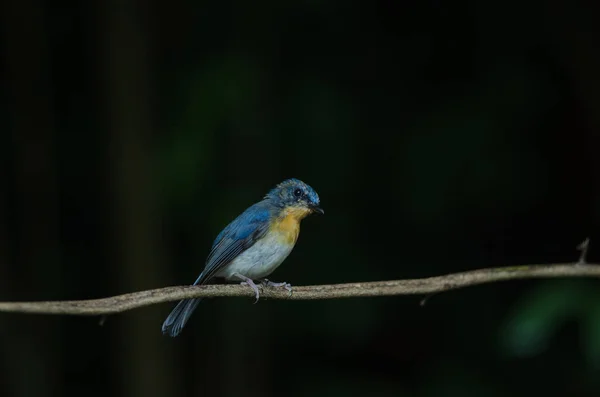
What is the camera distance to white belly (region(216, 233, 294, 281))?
3.82 m

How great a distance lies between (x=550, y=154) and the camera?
5320 millimetres

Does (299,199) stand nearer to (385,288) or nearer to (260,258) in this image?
(260,258)

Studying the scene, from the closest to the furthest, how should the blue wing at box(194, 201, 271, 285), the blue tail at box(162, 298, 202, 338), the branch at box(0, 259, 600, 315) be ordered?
1. the branch at box(0, 259, 600, 315)
2. the blue tail at box(162, 298, 202, 338)
3. the blue wing at box(194, 201, 271, 285)

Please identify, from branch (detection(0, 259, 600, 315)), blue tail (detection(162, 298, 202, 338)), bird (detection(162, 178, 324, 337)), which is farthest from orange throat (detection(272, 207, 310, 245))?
branch (detection(0, 259, 600, 315))

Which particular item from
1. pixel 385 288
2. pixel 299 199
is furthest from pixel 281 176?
pixel 385 288

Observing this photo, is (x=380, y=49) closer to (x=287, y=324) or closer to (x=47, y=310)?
(x=287, y=324)

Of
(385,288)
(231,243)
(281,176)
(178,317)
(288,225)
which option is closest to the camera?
(385,288)

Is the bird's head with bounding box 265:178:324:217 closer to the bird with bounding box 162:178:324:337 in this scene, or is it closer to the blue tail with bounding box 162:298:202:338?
the bird with bounding box 162:178:324:337

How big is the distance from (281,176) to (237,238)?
4.90 feet

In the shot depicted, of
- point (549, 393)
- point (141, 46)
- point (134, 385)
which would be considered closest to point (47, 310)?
point (134, 385)

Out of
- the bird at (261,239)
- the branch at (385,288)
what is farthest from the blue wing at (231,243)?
the branch at (385,288)

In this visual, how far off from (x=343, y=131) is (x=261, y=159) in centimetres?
56

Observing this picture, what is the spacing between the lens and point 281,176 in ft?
17.4

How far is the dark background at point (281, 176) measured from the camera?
17.0 feet
